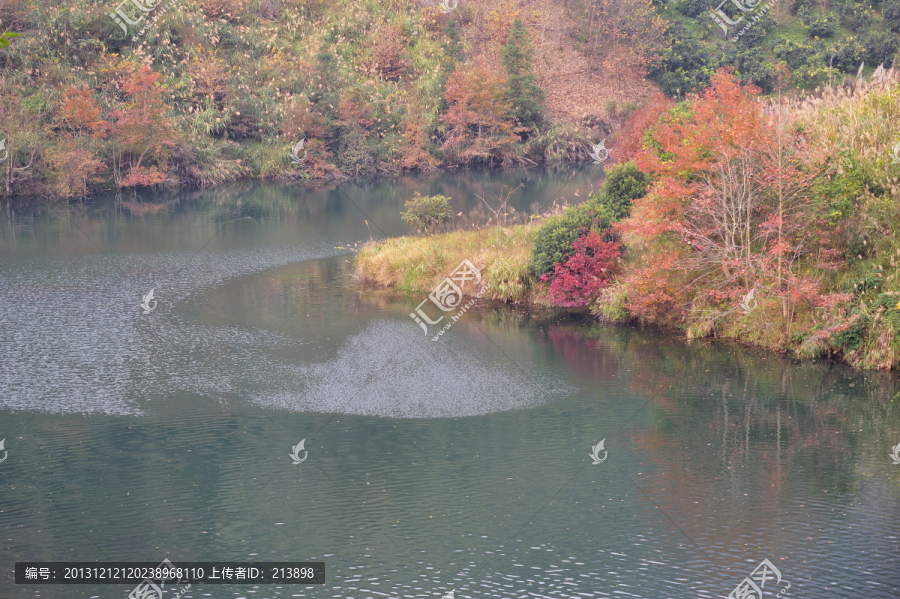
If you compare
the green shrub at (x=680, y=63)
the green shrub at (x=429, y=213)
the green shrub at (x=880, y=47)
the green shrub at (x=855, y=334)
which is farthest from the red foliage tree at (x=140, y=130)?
the green shrub at (x=880, y=47)

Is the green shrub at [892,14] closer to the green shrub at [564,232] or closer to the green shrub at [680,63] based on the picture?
the green shrub at [680,63]

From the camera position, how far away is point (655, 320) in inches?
824

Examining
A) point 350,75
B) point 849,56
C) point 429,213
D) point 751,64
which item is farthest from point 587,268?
point 849,56

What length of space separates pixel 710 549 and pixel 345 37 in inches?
2217

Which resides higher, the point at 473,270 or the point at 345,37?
Result: the point at 345,37

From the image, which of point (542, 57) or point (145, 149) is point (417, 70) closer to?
point (542, 57)

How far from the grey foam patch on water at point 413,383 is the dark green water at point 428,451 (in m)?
0.07

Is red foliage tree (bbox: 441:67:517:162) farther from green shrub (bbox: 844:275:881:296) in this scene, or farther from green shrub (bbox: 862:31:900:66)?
green shrub (bbox: 844:275:881:296)

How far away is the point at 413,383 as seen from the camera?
16984mm

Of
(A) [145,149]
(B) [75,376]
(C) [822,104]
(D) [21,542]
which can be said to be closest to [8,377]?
(B) [75,376]

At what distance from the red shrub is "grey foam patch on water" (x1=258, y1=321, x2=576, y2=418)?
12.3ft

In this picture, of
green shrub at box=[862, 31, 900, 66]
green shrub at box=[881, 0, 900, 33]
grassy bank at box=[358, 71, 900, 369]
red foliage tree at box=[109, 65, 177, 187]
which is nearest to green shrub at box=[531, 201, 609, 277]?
grassy bank at box=[358, 71, 900, 369]

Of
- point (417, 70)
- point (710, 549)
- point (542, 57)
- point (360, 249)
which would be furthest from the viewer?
point (542, 57)

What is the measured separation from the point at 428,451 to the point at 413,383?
3540mm
